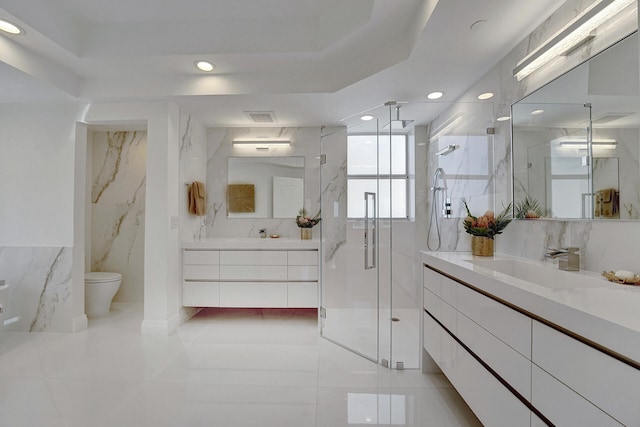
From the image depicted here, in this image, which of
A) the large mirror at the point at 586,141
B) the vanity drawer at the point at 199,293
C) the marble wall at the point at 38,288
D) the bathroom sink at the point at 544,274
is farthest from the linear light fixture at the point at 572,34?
the marble wall at the point at 38,288

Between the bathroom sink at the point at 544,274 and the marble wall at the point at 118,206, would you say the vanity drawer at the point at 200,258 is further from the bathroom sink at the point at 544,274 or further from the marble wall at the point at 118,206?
the bathroom sink at the point at 544,274

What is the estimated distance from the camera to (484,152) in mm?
2547

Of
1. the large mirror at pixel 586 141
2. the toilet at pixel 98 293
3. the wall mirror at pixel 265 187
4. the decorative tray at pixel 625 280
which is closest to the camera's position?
the decorative tray at pixel 625 280

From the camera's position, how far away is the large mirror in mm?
1363

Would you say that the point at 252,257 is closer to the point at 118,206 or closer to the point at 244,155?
the point at 244,155

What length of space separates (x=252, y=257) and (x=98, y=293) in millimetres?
1815

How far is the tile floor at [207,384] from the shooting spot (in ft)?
5.86

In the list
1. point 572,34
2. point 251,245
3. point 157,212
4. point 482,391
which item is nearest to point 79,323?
point 157,212

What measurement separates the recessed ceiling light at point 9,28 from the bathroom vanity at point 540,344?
323cm

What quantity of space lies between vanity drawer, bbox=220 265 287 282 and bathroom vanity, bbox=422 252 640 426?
72.3 inches

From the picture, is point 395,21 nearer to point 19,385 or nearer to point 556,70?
point 556,70

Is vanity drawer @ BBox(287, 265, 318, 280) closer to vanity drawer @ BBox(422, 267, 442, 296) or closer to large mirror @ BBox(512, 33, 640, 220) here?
vanity drawer @ BBox(422, 267, 442, 296)

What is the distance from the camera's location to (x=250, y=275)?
334cm

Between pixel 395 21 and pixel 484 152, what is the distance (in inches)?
48.6
